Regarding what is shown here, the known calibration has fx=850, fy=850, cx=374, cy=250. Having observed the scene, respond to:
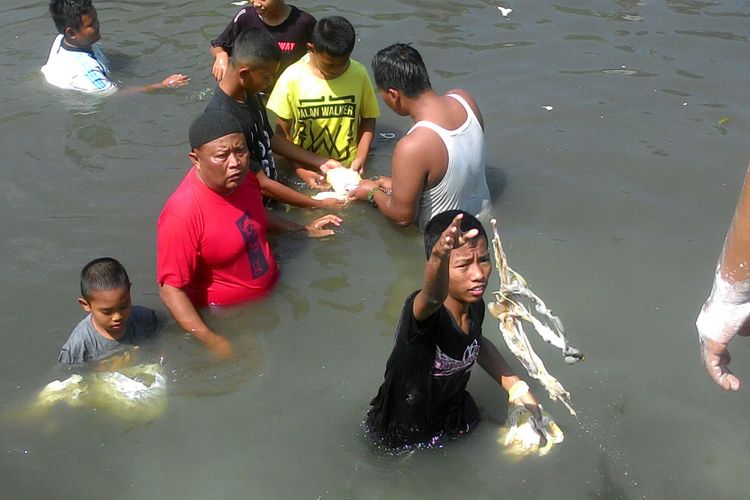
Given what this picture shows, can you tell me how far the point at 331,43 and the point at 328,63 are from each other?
18 centimetres

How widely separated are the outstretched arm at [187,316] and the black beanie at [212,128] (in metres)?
0.82

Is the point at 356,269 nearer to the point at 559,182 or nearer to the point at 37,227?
the point at 559,182

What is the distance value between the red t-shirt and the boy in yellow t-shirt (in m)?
1.27

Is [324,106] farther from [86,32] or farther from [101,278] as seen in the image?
[86,32]

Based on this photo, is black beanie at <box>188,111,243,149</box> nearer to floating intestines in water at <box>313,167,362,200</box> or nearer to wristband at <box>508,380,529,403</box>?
floating intestines in water at <box>313,167,362,200</box>

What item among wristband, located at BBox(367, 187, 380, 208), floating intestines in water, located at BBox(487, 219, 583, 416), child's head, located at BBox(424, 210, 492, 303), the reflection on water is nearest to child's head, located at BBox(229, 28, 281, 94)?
wristband, located at BBox(367, 187, 380, 208)

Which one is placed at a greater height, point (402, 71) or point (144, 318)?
point (402, 71)

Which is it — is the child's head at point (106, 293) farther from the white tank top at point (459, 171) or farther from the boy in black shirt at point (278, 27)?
the boy in black shirt at point (278, 27)

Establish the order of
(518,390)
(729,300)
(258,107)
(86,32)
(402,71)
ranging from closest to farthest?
(729,300)
(518,390)
(402,71)
(258,107)
(86,32)

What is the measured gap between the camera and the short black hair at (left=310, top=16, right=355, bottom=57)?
19.0ft

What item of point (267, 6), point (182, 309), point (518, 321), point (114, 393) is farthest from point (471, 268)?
point (267, 6)

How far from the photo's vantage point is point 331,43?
5.88 m

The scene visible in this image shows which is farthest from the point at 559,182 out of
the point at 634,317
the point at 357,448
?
the point at 357,448

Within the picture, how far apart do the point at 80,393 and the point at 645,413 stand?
3.08 metres
